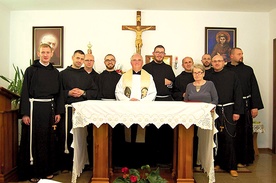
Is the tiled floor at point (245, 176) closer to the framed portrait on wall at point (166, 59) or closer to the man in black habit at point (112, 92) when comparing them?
the man in black habit at point (112, 92)

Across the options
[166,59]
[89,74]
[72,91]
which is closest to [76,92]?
[72,91]

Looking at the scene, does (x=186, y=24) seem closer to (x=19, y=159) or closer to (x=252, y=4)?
(x=252, y=4)

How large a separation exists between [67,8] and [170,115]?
12.3 feet

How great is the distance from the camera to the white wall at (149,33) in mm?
6094

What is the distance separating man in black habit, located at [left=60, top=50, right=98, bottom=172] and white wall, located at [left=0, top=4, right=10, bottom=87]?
208 centimetres

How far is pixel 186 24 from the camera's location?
612 centimetres

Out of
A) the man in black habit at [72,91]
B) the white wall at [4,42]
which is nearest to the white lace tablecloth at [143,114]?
the man in black habit at [72,91]

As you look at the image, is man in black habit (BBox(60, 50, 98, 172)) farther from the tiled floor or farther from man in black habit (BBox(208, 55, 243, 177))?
man in black habit (BBox(208, 55, 243, 177))

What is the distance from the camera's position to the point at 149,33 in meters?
6.11

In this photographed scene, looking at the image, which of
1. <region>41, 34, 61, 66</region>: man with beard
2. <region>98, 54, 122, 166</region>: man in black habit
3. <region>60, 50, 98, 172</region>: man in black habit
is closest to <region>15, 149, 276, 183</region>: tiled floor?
<region>60, 50, 98, 172</region>: man in black habit

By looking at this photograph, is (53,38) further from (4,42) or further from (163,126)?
(163,126)

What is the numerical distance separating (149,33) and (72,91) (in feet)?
8.22

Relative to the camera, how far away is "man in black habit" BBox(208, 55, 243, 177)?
4.29 m

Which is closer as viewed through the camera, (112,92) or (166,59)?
(112,92)
